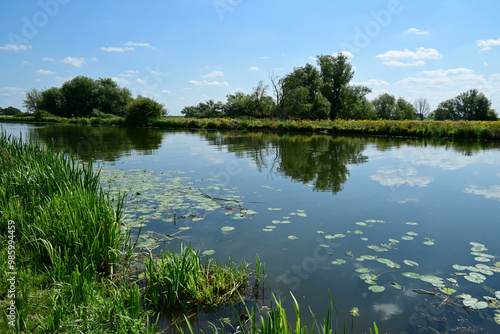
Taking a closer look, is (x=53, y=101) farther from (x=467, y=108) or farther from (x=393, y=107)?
(x=467, y=108)

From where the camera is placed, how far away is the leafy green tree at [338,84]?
160 feet

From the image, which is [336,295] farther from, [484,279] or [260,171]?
[260,171]

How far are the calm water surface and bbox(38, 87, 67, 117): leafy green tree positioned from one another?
63.9 m

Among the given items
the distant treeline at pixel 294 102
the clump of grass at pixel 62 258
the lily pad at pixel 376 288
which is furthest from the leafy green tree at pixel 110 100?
the lily pad at pixel 376 288

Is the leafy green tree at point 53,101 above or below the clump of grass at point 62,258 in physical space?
above

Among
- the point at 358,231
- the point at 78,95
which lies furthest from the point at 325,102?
the point at 78,95

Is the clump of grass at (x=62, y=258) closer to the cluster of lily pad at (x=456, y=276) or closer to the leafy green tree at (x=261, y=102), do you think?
the cluster of lily pad at (x=456, y=276)

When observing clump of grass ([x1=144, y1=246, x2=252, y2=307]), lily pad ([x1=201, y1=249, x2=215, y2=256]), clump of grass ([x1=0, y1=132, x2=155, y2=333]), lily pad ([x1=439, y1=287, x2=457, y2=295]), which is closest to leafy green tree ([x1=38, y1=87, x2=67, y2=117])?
clump of grass ([x1=0, y1=132, x2=155, y2=333])

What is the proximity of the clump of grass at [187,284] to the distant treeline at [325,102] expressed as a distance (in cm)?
3874

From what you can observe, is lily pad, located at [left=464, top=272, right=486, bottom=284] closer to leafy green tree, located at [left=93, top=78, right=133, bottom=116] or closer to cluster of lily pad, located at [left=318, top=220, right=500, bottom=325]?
cluster of lily pad, located at [left=318, top=220, right=500, bottom=325]

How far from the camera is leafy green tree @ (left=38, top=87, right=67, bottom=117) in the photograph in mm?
63562

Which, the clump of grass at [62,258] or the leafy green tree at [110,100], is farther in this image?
the leafy green tree at [110,100]

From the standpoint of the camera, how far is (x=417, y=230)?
5598mm

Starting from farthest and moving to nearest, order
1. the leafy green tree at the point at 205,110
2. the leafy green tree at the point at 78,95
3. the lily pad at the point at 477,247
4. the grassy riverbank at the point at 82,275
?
1. the leafy green tree at the point at 78,95
2. the leafy green tree at the point at 205,110
3. the lily pad at the point at 477,247
4. the grassy riverbank at the point at 82,275
